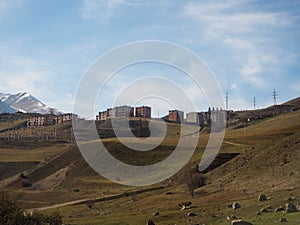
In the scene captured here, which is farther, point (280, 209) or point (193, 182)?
point (193, 182)

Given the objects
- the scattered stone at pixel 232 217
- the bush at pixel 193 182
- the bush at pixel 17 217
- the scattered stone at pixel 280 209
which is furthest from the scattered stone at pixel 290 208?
the bush at pixel 193 182

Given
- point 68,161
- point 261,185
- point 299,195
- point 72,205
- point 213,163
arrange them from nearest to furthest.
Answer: point 299,195, point 261,185, point 72,205, point 213,163, point 68,161

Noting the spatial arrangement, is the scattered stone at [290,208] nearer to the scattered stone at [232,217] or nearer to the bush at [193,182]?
the scattered stone at [232,217]

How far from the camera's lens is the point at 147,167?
108625 millimetres

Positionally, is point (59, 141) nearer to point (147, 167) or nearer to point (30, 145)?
point (30, 145)

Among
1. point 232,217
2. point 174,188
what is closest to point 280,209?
point 232,217

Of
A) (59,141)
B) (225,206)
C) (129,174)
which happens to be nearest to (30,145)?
(59,141)

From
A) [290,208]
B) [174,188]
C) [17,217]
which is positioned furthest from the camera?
[174,188]

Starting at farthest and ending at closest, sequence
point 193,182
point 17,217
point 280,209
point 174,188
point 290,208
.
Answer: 1. point 174,188
2. point 193,182
3. point 280,209
4. point 290,208
5. point 17,217

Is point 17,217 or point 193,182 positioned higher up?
point 17,217

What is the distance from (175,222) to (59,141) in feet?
510

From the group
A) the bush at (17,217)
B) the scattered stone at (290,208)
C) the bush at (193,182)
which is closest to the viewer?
the bush at (17,217)

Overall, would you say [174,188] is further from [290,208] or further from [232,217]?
[290,208]

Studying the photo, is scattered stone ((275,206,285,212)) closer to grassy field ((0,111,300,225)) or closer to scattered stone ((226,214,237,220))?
grassy field ((0,111,300,225))
